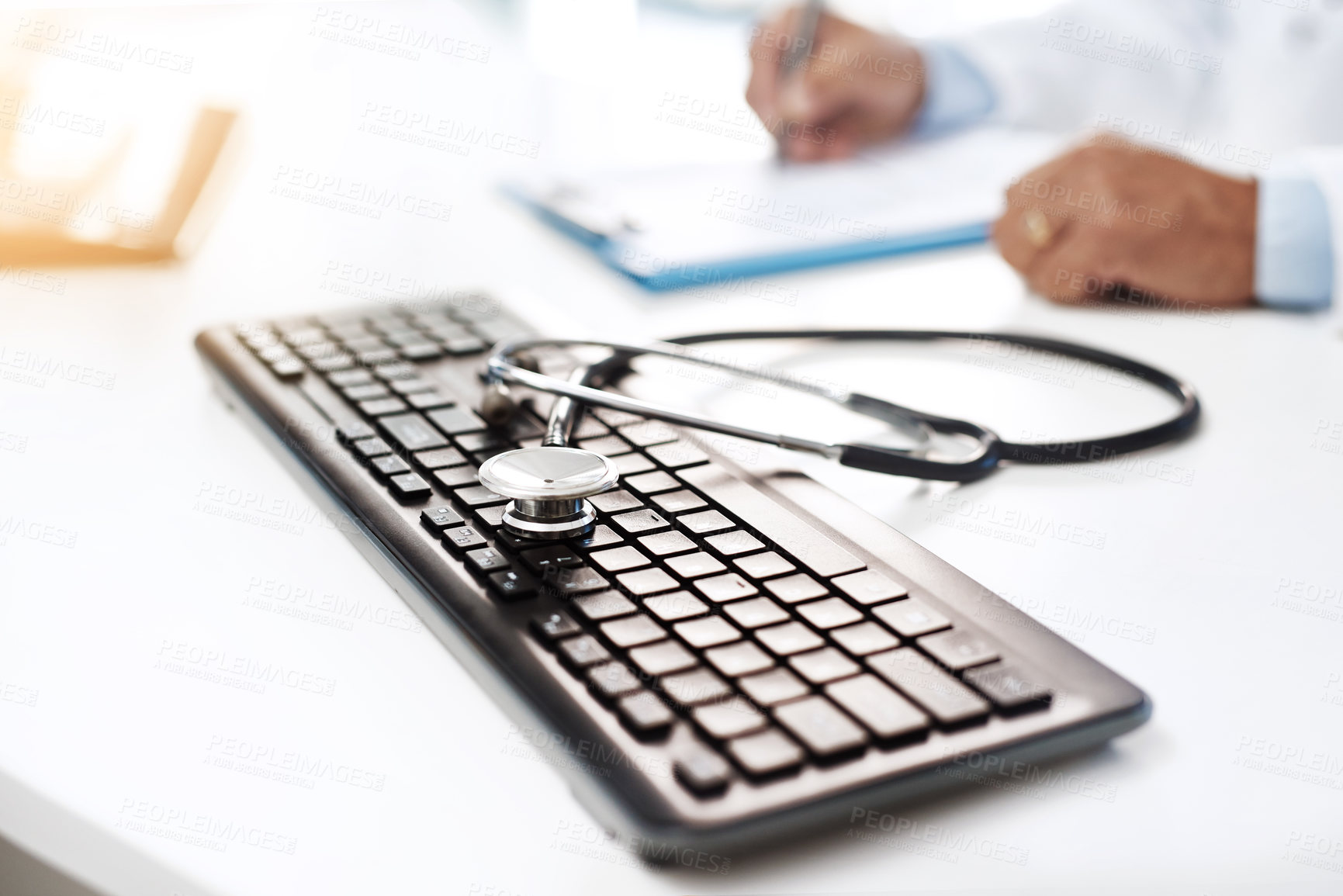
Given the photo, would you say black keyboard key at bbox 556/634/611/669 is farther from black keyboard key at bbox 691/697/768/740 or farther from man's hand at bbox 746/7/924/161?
man's hand at bbox 746/7/924/161

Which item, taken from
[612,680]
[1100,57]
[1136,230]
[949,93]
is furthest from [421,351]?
[1100,57]

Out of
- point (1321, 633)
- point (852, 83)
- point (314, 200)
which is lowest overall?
point (314, 200)

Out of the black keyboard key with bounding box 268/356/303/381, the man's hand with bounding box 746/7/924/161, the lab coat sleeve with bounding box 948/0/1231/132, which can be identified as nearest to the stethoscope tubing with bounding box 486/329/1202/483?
the black keyboard key with bounding box 268/356/303/381

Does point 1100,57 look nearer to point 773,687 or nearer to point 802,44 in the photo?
point 802,44

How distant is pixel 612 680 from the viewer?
340 millimetres

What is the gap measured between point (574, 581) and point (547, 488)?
0.04 m

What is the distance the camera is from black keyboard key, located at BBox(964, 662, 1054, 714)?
0.34 metres

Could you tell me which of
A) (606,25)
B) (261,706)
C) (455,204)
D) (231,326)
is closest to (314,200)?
(455,204)

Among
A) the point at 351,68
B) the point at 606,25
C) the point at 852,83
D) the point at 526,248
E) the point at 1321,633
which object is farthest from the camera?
the point at 606,25

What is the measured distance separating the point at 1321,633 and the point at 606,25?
8.30 ft

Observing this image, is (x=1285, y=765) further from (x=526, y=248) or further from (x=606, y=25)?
(x=606, y=25)

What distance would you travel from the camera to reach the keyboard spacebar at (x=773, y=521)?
41cm

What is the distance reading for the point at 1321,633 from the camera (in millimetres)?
432

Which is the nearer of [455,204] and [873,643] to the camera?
[873,643]
